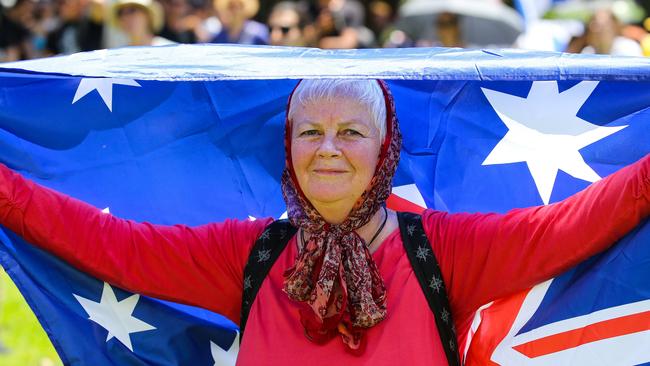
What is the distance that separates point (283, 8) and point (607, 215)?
10755mm

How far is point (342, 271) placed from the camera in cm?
355

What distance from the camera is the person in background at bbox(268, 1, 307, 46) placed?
40.5ft

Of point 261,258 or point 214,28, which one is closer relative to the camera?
point 261,258

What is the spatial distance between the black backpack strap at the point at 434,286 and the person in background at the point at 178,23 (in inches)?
382

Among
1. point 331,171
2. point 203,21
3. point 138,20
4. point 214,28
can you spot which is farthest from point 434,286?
point 203,21

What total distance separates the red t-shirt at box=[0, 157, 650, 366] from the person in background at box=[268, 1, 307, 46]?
8482 millimetres

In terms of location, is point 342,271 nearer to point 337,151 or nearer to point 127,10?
point 337,151

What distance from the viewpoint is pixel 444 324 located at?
11.5 feet

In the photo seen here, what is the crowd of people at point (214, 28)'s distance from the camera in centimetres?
955

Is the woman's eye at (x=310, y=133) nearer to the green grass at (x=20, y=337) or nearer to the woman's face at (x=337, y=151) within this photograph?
the woman's face at (x=337, y=151)

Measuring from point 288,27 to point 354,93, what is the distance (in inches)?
367

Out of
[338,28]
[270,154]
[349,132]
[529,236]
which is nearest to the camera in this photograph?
[529,236]

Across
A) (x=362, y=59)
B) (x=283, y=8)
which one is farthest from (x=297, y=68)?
(x=283, y=8)

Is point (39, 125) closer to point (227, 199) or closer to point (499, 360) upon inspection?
point (227, 199)
